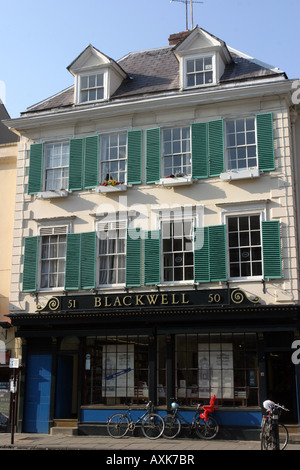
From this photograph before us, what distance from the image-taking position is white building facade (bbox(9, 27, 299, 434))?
17.4 m

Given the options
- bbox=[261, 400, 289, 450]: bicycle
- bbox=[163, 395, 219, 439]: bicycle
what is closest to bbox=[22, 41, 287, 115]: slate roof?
bbox=[163, 395, 219, 439]: bicycle

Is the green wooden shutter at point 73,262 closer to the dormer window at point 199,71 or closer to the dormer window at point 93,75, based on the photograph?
the dormer window at point 93,75

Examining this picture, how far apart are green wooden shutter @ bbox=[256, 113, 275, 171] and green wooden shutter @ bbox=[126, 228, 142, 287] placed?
4.37m

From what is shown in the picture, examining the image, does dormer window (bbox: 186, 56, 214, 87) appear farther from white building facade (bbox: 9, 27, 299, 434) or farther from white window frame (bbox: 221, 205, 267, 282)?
white window frame (bbox: 221, 205, 267, 282)

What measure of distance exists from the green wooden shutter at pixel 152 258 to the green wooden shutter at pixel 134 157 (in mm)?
1905

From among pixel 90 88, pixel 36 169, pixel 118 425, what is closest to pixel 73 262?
pixel 36 169

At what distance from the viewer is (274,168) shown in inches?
700

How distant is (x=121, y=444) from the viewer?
1628 cm

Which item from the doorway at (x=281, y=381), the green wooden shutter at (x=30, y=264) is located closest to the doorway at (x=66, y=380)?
the green wooden shutter at (x=30, y=264)

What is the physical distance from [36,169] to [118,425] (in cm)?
885

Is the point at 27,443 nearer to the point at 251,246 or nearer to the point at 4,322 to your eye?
the point at 4,322

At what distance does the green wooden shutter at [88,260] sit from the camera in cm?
1898

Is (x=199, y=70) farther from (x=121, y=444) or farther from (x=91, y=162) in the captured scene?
(x=121, y=444)

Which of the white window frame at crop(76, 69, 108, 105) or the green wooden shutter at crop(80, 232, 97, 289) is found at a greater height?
the white window frame at crop(76, 69, 108, 105)
